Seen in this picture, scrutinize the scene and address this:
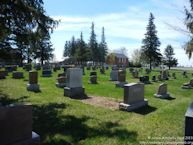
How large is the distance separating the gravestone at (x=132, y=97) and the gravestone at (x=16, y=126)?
562 centimetres

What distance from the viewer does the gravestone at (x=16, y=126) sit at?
5.65m

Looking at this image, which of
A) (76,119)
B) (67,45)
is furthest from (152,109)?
(67,45)

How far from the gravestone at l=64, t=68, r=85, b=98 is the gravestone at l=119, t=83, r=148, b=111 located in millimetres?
3744

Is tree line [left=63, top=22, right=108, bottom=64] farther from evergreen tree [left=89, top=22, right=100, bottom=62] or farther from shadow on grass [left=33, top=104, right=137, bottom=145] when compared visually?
shadow on grass [left=33, top=104, right=137, bottom=145]

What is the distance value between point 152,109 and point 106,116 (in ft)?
8.86

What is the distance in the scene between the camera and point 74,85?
595 inches

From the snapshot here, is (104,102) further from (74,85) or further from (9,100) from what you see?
(9,100)

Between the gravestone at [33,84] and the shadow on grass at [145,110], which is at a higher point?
the gravestone at [33,84]

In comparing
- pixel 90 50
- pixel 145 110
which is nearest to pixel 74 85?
pixel 145 110

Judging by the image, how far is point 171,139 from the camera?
7.32 m

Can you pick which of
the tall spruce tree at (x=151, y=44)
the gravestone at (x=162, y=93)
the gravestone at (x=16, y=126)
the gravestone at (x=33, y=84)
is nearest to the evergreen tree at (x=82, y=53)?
the tall spruce tree at (x=151, y=44)

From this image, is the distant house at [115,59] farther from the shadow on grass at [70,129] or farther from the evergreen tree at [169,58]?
the shadow on grass at [70,129]

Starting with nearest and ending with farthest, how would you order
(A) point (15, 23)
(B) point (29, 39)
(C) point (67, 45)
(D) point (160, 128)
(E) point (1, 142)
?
1. (E) point (1, 142)
2. (D) point (160, 128)
3. (A) point (15, 23)
4. (B) point (29, 39)
5. (C) point (67, 45)

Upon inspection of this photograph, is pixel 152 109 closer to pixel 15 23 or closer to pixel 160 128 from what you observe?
pixel 160 128
